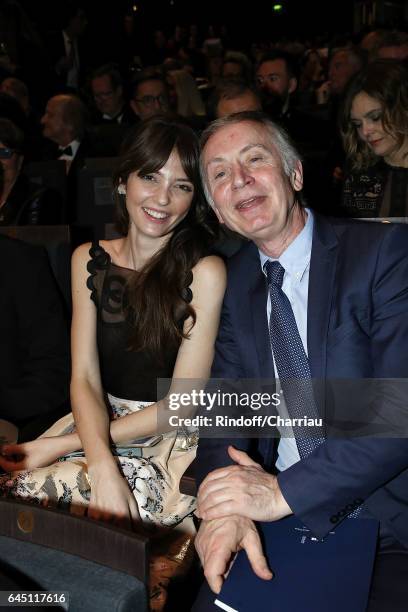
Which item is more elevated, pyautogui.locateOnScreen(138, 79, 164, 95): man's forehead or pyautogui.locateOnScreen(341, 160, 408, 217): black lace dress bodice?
pyautogui.locateOnScreen(138, 79, 164, 95): man's forehead

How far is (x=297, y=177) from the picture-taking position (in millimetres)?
1794

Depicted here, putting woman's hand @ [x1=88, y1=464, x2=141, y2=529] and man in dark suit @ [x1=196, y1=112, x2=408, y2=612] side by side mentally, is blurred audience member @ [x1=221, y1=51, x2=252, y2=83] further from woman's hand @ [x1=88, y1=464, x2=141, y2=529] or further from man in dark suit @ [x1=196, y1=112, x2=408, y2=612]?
woman's hand @ [x1=88, y1=464, x2=141, y2=529]

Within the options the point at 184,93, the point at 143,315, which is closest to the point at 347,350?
the point at 143,315

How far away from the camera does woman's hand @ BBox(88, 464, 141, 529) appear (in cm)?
177

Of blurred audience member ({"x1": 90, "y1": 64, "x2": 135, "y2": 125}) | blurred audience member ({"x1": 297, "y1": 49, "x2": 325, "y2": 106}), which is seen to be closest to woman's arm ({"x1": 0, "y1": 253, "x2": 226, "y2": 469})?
blurred audience member ({"x1": 90, "y1": 64, "x2": 135, "y2": 125})

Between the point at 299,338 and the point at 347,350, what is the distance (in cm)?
12

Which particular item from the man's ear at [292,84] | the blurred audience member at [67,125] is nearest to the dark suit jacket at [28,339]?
the blurred audience member at [67,125]

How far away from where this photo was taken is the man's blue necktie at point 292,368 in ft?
5.26

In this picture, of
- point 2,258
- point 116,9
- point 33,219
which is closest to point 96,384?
point 2,258

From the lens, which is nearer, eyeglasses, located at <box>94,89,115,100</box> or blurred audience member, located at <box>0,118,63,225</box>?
blurred audience member, located at <box>0,118,63,225</box>

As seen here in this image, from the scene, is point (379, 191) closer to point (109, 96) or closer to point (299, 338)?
point (299, 338)

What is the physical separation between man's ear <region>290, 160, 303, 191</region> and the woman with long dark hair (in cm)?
45

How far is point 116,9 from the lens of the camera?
414 inches

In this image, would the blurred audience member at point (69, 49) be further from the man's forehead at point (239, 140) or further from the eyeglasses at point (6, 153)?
the man's forehead at point (239, 140)
